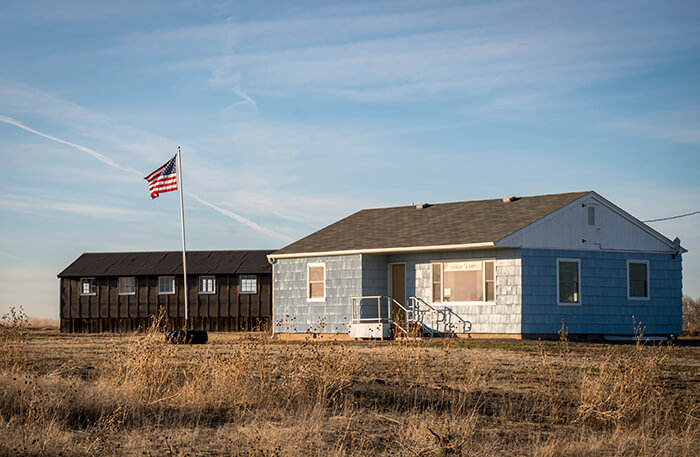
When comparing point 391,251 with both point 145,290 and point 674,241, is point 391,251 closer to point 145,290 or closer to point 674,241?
point 674,241

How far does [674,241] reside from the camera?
2859 centimetres

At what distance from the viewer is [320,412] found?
9320mm

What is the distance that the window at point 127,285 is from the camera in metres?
40.9

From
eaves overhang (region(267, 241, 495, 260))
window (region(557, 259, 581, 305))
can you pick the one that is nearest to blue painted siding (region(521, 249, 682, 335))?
window (region(557, 259, 581, 305))

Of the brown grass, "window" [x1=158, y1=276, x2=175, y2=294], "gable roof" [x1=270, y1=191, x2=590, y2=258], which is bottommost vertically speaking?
the brown grass

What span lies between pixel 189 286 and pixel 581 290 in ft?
66.7

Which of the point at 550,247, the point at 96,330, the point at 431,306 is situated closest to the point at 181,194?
the point at 96,330

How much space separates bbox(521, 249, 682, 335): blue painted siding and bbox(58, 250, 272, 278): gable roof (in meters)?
16.1

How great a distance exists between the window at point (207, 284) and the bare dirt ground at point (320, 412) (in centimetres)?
2638

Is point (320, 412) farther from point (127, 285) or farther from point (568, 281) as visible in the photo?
point (127, 285)

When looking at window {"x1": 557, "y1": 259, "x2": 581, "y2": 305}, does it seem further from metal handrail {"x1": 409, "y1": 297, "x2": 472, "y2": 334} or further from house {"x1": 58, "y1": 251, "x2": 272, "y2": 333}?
house {"x1": 58, "y1": 251, "x2": 272, "y2": 333}

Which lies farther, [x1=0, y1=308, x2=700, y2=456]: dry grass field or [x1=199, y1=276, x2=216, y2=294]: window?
[x1=199, y1=276, x2=216, y2=294]: window

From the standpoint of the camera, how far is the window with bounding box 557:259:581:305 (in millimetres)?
26062

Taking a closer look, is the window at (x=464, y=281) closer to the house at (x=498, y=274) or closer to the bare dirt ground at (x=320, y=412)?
the house at (x=498, y=274)
